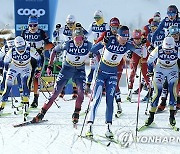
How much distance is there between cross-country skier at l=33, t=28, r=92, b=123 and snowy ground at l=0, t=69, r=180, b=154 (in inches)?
22.2

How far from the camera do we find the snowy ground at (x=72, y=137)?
699 centimetres

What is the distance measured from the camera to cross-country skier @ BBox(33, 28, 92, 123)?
8.51 metres

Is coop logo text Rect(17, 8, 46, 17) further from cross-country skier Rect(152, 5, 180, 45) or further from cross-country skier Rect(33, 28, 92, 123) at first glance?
cross-country skier Rect(33, 28, 92, 123)

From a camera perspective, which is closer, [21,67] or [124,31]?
[124,31]

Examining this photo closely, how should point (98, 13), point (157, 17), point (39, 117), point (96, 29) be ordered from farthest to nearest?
point (157, 17), point (96, 29), point (98, 13), point (39, 117)

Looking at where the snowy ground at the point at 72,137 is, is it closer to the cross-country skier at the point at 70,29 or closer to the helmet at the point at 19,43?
the helmet at the point at 19,43

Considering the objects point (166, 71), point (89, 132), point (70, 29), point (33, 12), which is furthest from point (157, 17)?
point (89, 132)

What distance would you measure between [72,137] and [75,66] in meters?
1.67

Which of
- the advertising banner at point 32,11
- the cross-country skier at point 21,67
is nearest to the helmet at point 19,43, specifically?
the cross-country skier at point 21,67

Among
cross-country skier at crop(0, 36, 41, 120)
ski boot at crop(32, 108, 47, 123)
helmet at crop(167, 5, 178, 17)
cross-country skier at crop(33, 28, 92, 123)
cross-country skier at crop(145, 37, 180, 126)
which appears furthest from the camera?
helmet at crop(167, 5, 178, 17)

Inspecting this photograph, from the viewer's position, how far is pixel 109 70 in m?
7.94

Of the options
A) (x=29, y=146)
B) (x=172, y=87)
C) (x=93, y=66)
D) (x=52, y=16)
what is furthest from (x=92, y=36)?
(x=29, y=146)

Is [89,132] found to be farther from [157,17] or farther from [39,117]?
[157,17]

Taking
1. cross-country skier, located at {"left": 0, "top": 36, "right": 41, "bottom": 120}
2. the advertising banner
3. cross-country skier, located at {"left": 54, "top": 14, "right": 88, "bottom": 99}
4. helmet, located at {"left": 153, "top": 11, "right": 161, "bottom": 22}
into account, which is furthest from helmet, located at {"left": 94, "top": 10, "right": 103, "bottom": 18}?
the advertising banner
